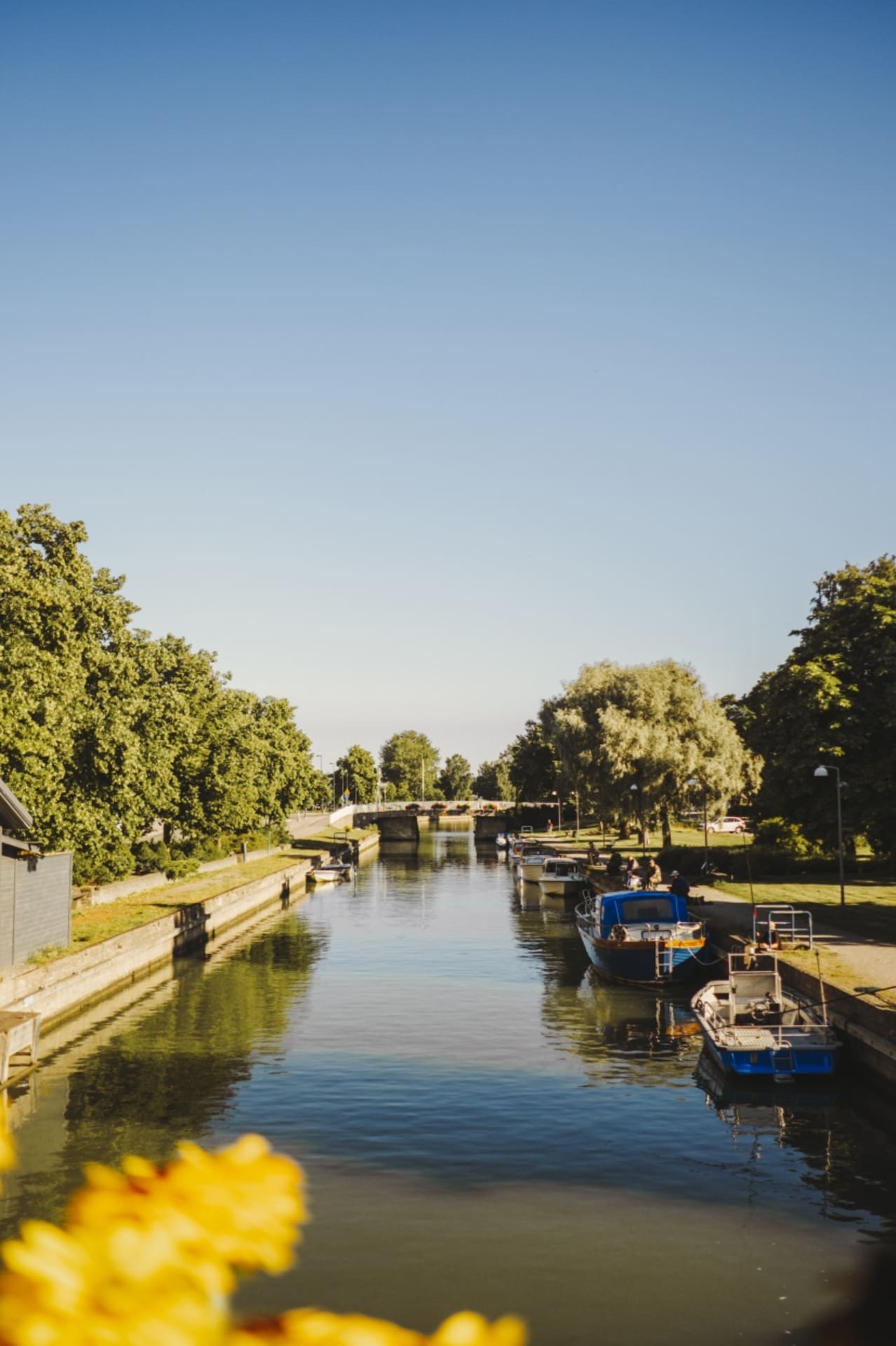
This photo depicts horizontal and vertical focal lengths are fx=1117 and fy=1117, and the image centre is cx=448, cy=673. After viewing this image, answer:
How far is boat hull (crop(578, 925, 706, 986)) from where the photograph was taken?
1575 inches

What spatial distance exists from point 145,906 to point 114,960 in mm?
13807

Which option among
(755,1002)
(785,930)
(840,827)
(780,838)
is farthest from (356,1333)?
(780,838)

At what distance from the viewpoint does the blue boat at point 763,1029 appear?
86.6 ft

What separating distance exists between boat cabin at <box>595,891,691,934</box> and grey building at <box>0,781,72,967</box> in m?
20.0

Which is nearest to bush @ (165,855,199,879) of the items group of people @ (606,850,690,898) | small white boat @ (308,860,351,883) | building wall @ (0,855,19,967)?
small white boat @ (308,860,351,883)

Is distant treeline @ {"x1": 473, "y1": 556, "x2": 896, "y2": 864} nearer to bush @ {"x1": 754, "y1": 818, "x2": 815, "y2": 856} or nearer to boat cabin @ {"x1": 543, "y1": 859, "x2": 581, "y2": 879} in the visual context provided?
bush @ {"x1": 754, "y1": 818, "x2": 815, "y2": 856}

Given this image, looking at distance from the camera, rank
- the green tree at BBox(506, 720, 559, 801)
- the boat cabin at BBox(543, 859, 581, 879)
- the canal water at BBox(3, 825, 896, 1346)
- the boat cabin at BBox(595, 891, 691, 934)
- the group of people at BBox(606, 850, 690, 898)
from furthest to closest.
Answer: the green tree at BBox(506, 720, 559, 801) → the boat cabin at BBox(543, 859, 581, 879) → the group of people at BBox(606, 850, 690, 898) → the boat cabin at BBox(595, 891, 691, 934) → the canal water at BBox(3, 825, 896, 1346)

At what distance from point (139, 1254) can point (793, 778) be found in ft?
176

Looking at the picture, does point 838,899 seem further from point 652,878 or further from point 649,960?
point 649,960

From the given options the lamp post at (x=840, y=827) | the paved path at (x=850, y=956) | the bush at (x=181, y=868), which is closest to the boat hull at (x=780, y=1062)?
the paved path at (x=850, y=956)

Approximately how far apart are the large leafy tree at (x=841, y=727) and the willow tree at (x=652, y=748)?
12807mm

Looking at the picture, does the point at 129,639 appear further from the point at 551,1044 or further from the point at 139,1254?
the point at 139,1254

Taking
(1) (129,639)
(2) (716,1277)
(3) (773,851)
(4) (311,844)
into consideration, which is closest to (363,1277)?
(2) (716,1277)

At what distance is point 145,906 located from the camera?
52.4 m
